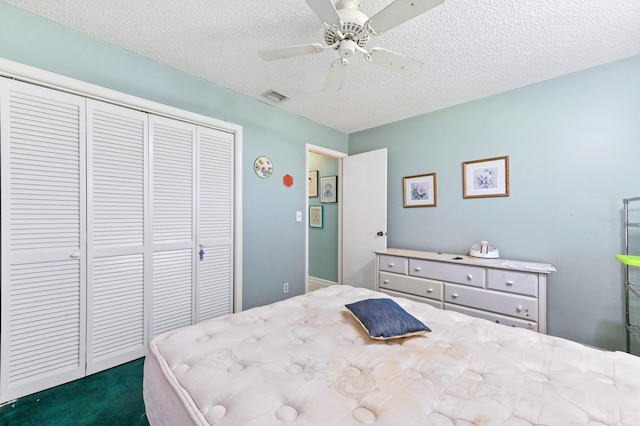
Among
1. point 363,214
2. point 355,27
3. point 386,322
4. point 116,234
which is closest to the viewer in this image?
point 386,322

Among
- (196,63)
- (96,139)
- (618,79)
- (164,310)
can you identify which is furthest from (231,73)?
(618,79)

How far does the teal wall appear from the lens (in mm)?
4348

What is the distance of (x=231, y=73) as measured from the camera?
244cm

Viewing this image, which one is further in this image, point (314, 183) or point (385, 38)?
point (314, 183)

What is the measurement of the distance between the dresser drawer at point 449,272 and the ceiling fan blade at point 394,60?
182 centimetres

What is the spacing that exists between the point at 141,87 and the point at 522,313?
3.68 meters

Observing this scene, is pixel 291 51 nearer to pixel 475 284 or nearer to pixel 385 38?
pixel 385 38

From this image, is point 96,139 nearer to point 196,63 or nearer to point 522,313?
point 196,63

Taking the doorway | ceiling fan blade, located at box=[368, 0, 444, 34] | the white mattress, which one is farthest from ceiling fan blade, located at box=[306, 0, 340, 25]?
the doorway

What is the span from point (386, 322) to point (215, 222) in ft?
6.50

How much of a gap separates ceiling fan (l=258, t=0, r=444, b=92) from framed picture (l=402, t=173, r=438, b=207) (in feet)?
5.69

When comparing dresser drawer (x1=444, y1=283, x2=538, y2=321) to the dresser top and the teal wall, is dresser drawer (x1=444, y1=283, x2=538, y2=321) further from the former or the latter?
the teal wall

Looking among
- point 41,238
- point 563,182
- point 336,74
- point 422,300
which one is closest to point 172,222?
point 41,238

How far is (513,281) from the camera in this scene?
7.42ft
